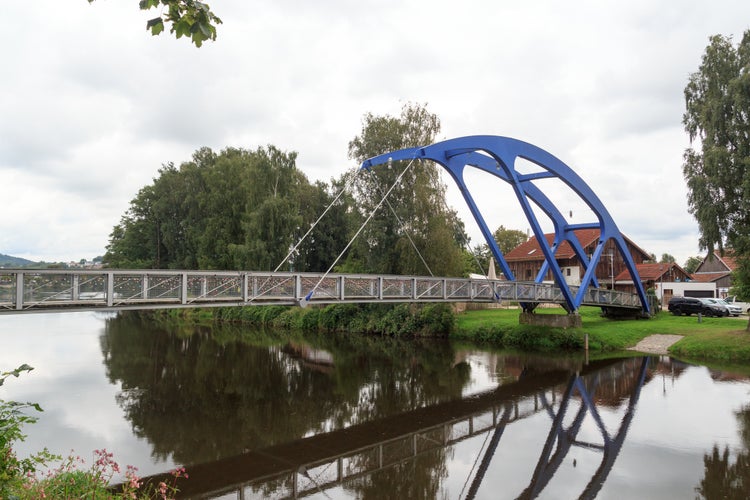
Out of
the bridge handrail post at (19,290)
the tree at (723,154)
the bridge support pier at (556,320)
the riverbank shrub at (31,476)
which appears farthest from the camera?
the bridge support pier at (556,320)

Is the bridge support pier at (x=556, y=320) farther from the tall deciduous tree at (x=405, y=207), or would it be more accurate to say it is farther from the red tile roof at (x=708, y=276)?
the red tile roof at (x=708, y=276)

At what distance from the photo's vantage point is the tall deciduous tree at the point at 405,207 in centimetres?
3002

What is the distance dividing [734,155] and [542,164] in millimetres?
7633

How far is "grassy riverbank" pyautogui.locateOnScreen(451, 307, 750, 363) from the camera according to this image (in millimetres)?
21062

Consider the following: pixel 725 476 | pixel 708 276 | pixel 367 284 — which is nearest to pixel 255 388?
pixel 367 284

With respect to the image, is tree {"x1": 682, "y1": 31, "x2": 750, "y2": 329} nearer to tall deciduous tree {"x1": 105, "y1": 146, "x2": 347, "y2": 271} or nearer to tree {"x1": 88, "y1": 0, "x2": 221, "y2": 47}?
tree {"x1": 88, "y1": 0, "x2": 221, "y2": 47}

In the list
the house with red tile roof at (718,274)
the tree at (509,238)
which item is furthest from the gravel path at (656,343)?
the tree at (509,238)

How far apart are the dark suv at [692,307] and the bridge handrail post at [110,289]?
3115cm

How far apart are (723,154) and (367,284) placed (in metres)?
16.0

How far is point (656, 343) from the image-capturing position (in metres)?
23.6

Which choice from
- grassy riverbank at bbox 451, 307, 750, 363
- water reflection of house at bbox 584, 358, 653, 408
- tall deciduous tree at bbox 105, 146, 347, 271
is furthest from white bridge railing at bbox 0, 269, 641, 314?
tall deciduous tree at bbox 105, 146, 347, 271

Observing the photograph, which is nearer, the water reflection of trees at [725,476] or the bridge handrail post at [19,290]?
the water reflection of trees at [725,476]

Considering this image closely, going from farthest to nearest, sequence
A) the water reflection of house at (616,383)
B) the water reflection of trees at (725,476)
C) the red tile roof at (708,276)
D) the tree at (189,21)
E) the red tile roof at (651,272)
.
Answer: the red tile roof at (708,276), the red tile roof at (651,272), the water reflection of house at (616,383), the water reflection of trees at (725,476), the tree at (189,21)

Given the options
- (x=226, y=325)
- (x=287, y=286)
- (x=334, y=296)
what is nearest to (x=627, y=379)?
(x=334, y=296)
